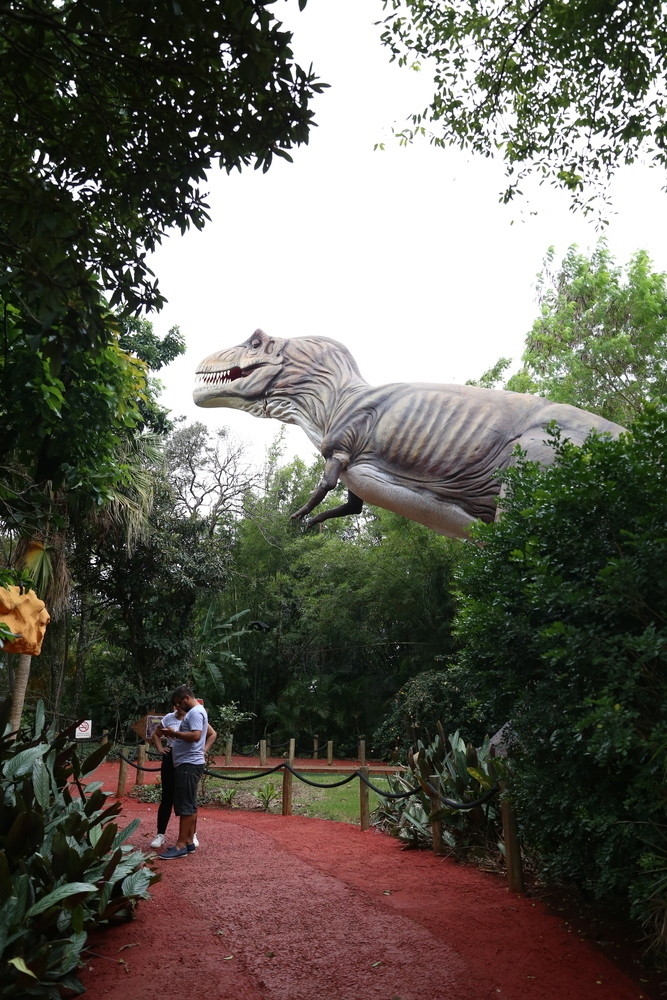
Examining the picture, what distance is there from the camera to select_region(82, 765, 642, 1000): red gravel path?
369 cm

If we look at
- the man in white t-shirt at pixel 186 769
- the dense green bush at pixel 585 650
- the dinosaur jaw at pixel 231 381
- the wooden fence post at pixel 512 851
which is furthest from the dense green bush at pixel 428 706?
the dense green bush at pixel 585 650

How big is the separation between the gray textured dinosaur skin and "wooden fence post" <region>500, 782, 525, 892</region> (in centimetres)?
260

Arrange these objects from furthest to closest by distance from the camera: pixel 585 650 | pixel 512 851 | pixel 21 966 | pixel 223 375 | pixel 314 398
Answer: pixel 223 375 < pixel 314 398 < pixel 512 851 < pixel 585 650 < pixel 21 966

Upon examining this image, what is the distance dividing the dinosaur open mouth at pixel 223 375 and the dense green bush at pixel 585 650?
4204 millimetres

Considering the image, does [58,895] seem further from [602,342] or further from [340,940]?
[602,342]

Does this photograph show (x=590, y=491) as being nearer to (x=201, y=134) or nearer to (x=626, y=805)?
(x=626, y=805)

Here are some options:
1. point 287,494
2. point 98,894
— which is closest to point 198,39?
point 98,894

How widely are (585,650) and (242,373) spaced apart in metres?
5.44

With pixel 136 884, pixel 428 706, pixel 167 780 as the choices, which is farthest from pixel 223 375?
pixel 428 706

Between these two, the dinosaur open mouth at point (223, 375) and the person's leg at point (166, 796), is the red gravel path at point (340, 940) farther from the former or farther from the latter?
the dinosaur open mouth at point (223, 375)

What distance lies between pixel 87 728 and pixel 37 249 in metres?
5.91

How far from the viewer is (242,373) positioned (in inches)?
329

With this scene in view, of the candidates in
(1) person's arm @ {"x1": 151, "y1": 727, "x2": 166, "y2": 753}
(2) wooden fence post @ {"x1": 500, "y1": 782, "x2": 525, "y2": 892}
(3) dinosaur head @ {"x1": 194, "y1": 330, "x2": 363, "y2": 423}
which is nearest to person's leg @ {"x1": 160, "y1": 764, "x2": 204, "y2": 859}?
(1) person's arm @ {"x1": 151, "y1": 727, "x2": 166, "y2": 753}

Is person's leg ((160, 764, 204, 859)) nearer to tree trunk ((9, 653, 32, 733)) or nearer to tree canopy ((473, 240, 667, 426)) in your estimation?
tree trunk ((9, 653, 32, 733))
